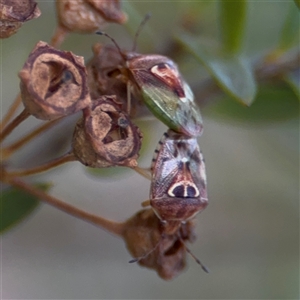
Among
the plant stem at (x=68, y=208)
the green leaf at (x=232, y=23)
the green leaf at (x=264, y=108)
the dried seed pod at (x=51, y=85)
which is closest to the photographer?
the dried seed pod at (x=51, y=85)

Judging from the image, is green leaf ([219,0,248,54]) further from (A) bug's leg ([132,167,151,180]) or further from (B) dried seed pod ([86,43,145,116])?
(A) bug's leg ([132,167,151,180])

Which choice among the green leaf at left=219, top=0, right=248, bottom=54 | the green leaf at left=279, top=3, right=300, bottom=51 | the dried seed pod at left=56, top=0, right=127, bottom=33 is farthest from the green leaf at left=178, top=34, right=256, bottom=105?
the dried seed pod at left=56, top=0, right=127, bottom=33

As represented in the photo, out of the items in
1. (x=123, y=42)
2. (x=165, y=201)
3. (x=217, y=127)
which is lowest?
(x=217, y=127)

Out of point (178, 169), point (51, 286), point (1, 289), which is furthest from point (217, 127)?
point (178, 169)

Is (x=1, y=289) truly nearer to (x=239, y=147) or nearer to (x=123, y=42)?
(x=123, y=42)

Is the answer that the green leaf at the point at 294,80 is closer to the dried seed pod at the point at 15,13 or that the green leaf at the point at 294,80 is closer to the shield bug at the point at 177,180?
the shield bug at the point at 177,180

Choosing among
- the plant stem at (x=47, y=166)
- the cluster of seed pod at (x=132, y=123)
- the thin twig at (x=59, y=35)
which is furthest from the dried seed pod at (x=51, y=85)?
the thin twig at (x=59, y=35)
